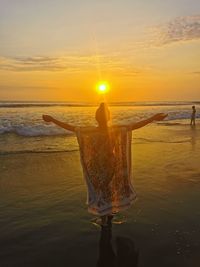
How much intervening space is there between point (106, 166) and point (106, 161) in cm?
9

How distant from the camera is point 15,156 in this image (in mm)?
16000

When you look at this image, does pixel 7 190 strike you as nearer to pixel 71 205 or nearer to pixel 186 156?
pixel 71 205

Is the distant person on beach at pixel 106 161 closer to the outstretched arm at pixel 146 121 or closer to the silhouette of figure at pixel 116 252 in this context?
the outstretched arm at pixel 146 121

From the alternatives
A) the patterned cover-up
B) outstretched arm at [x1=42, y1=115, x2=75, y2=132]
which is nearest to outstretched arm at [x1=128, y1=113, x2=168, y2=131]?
the patterned cover-up

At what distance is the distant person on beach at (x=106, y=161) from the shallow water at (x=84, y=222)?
0.66 metres

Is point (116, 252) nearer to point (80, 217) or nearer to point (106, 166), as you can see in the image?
point (106, 166)

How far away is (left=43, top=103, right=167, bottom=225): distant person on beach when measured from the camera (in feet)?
21.2

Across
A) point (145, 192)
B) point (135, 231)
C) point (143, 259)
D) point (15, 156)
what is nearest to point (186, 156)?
point (145, 192)

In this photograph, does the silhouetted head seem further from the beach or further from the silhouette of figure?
the beach

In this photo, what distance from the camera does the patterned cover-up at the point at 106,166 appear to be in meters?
6.47

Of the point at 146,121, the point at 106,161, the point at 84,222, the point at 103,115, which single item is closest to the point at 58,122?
the point at 103,115

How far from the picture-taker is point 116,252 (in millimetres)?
6117

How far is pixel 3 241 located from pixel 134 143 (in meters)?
14.0

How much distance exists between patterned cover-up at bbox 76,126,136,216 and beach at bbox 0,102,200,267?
0.68 meters
